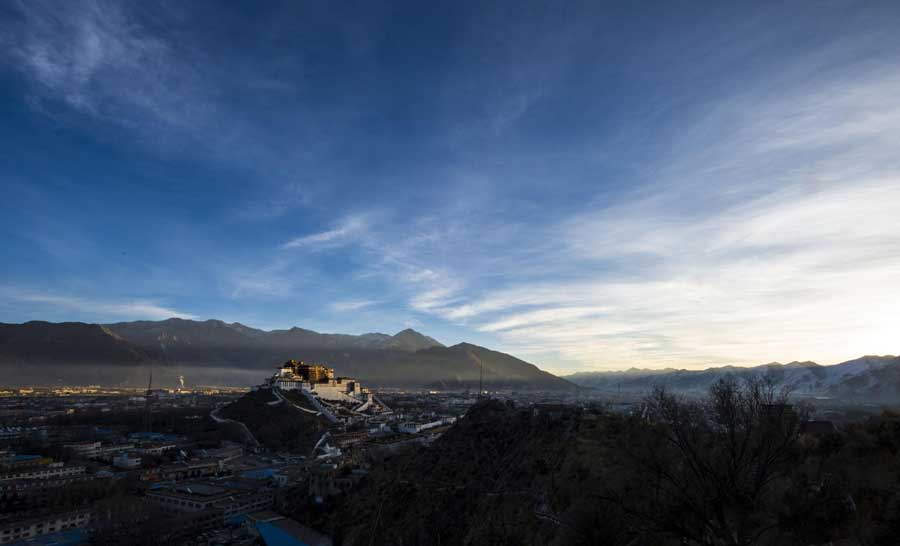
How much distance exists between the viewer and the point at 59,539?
30.9 m

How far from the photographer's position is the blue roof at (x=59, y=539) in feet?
97.8

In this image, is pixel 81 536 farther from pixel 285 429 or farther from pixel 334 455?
pixel 285 429

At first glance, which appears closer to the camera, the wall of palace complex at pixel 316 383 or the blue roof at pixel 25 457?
the blue roof at pixel 25 457

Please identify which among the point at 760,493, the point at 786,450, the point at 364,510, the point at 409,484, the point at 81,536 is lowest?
the point at 81,536

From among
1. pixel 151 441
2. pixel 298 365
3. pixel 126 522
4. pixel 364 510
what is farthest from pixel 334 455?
pixel 298 365

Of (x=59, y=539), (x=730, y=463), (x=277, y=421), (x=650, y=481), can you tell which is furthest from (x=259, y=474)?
(x=730, y=463)

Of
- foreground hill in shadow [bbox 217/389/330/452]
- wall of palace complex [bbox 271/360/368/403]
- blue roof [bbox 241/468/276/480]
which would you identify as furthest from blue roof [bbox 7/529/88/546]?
wall of palace complex [bbox 271/360/368/403]

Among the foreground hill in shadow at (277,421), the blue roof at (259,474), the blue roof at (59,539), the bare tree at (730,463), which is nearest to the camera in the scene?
the bare tree at (730,463)

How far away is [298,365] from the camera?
309 ft

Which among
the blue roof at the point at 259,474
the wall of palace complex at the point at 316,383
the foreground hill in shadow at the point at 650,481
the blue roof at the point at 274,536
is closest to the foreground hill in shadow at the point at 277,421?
the wall of palace complex at the point at 316,383

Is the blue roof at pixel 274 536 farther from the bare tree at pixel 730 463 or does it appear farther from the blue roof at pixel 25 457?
the blue roof at pixel 25 457

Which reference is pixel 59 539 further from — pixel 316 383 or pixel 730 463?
pixel 316 383

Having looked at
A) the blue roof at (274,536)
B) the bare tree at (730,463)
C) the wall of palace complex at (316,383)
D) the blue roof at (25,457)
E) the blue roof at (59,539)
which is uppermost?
the bare tree at (730,463)

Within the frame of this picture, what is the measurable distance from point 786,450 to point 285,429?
70.6 meters
